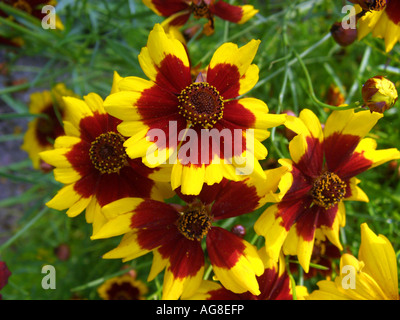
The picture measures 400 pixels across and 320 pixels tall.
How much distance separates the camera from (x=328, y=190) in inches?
35.3

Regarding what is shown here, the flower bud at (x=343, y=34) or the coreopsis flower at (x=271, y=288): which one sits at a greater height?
the flower bud at (x=343, y=34)

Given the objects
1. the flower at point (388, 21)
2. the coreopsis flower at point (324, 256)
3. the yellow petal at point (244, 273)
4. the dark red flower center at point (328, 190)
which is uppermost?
the flower at point (388, 21)

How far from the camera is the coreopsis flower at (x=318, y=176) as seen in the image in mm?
843

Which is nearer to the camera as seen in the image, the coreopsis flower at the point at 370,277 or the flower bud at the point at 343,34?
the coreopsis flower at the point at 370,277

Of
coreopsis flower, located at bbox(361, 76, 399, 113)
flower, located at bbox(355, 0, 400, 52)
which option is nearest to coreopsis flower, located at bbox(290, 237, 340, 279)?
coreopsis flower, located at bbox(361, 76, 399, 113)

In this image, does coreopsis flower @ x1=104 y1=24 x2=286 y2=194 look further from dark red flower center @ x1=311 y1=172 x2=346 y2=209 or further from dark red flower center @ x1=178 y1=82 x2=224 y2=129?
dark red flower center @ x1=311 y1=172 x2=346 y2=209

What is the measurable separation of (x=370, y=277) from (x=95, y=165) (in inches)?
26.3

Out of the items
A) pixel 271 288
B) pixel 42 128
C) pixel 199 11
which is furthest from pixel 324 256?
pixel 42 128

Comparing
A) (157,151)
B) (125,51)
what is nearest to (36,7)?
(125,51)

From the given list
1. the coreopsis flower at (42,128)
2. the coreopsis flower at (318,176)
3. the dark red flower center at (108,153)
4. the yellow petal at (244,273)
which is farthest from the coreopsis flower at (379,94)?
the coreopsis flower at (42,128)

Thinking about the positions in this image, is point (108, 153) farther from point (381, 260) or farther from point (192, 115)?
point (381, 260)

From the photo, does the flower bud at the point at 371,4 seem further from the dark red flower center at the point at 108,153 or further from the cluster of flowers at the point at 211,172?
the dark red flower center at the point at 108,153

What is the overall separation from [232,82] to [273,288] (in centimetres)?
51

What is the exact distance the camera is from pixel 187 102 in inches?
31.2
